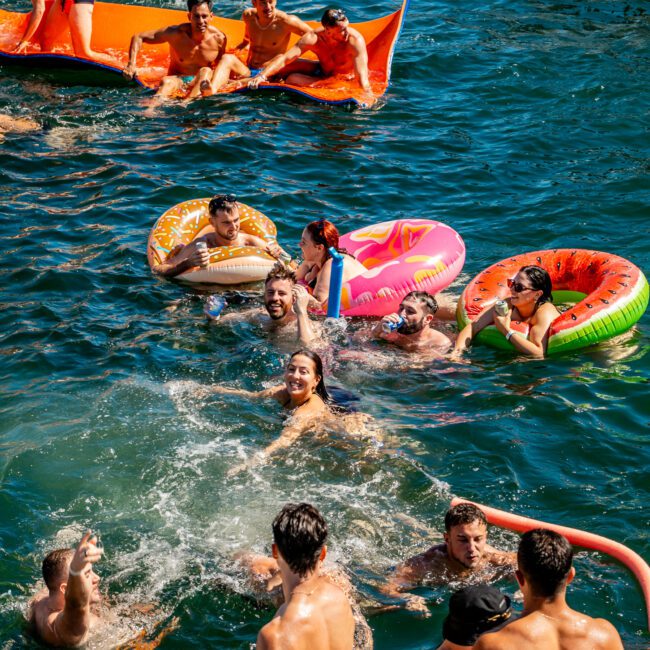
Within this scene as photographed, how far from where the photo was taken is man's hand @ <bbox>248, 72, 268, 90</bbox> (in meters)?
14.4

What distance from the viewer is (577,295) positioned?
31.7 feet

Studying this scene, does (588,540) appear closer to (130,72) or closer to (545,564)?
(545,564)

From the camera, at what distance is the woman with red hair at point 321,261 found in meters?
9.51

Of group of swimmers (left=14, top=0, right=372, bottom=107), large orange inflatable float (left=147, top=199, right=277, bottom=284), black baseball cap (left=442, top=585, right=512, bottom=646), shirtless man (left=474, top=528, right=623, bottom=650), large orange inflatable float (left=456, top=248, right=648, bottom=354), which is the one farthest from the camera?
group of swimmers (left=14, top=0, right=372, bottom=107)

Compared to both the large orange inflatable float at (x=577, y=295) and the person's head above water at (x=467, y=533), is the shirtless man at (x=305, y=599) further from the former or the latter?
the large orange inflatable float at (x=577, y=295)

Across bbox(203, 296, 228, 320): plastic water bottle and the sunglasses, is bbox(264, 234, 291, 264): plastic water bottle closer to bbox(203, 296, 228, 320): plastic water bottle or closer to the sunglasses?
bbox(203, 296, 228, 320): plastic water bottle

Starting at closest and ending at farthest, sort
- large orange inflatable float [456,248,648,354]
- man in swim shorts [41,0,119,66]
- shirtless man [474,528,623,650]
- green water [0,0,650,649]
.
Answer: shirtless man [474,528,623,650] → green water [0,0,650,649] → large orange inflatable float [456,248,648,354] → man in swim shorts [41,0,119,66]

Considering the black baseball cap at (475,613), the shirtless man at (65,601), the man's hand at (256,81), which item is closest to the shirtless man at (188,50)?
the man's hand at (256,81)

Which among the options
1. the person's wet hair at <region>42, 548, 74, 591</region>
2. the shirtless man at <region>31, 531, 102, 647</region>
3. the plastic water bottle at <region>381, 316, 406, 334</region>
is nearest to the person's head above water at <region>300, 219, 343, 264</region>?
the plastic water bottle at <region>381, 316, 406, 334</region>

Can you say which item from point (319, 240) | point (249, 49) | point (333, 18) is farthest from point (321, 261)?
point (249, 49)

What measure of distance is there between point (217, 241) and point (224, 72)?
4.91 m

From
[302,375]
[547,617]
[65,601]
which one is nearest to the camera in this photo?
[547,617]

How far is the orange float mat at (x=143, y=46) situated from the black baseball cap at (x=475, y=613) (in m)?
11.0

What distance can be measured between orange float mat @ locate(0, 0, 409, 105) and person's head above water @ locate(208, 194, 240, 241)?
4959mm
